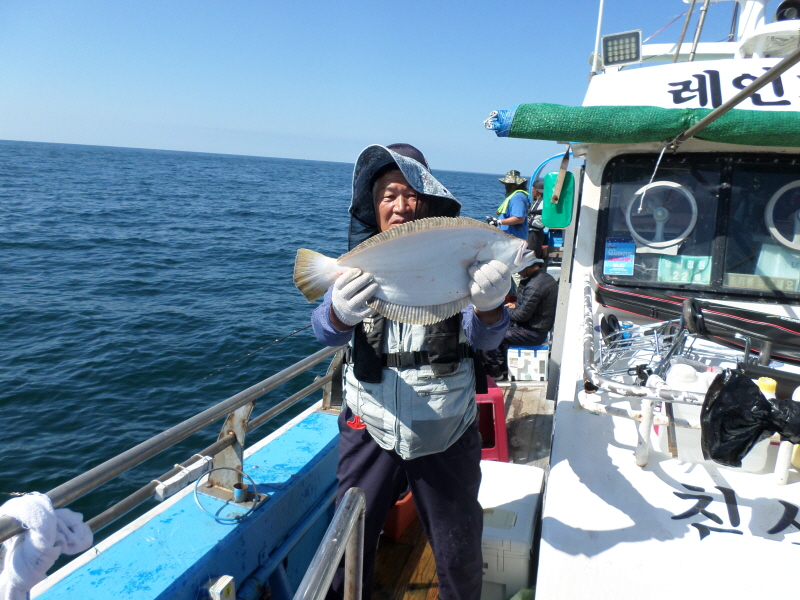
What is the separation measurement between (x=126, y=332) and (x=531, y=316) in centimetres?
865

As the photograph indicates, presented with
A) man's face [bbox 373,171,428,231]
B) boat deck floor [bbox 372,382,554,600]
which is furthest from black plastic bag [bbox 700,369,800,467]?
boat deck floor [bbox 372,382,554,600]

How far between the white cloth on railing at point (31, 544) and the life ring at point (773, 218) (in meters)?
3.98

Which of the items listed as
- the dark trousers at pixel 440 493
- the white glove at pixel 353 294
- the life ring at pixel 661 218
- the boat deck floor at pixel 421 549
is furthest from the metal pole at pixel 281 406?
the life ring at pixel 661 218

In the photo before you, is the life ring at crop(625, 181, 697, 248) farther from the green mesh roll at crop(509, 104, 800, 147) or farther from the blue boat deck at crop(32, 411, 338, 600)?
the blue boat deck at crop(32, 411, 338, 600)

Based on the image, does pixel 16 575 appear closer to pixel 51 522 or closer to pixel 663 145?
pixel 51 522

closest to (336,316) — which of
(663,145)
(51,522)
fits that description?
(51,522)

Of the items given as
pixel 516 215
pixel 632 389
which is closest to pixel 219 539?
pixel 632 389

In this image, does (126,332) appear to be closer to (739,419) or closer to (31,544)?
(31,544)

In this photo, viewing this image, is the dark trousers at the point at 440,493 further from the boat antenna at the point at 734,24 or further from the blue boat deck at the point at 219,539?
the boat antenna at the point at 734,24

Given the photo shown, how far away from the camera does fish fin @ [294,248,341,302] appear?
1905 millimetres

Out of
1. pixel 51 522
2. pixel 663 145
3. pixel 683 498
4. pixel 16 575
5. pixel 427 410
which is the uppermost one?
pixel 663 145

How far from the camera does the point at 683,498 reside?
2.33 meters

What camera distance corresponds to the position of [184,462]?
256 cm

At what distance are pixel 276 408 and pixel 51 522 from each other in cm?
167
